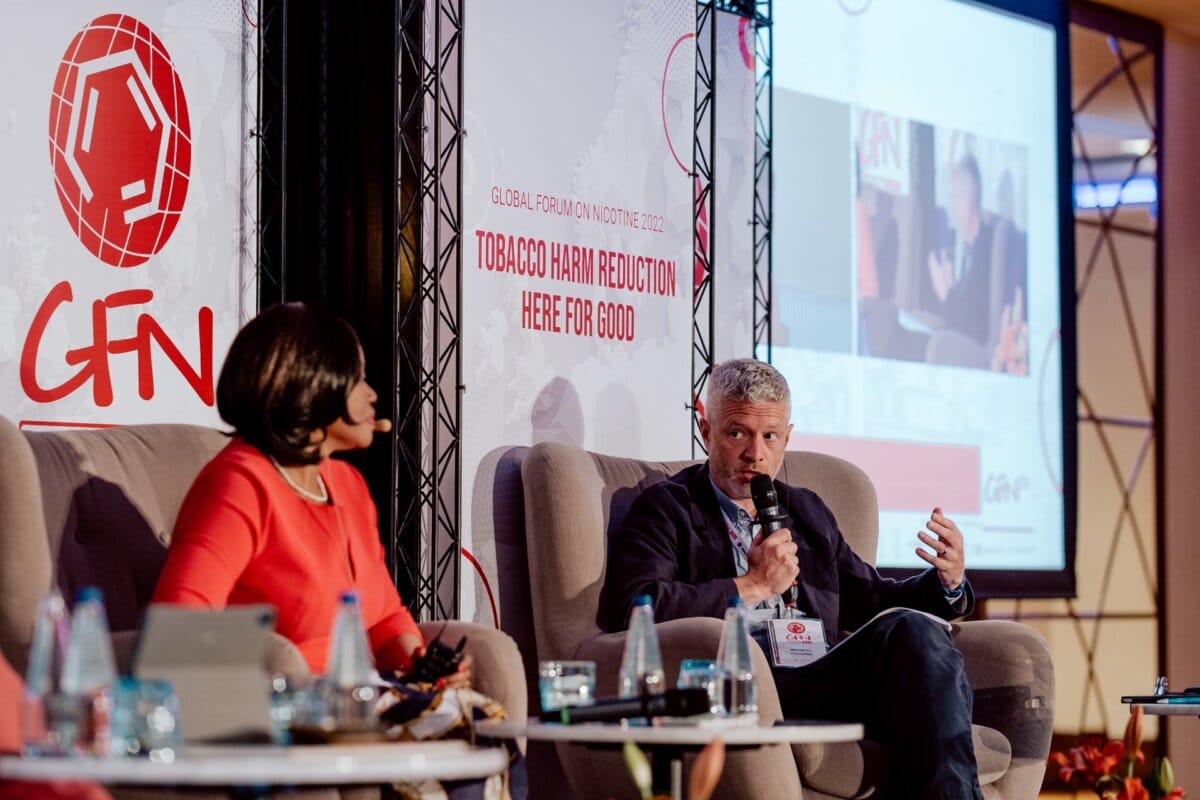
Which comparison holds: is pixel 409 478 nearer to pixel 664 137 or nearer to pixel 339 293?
pixel 339 293

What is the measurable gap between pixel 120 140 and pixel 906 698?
2.09 metres

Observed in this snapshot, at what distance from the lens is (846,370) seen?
18.1 feet

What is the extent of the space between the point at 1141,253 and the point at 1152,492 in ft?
3.78

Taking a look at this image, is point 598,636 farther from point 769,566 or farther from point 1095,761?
point 1095,761

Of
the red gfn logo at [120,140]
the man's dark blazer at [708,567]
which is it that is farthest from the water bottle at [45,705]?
the red gfn logo at [120,140]

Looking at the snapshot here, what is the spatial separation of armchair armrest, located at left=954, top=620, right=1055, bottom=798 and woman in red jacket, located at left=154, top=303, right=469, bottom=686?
5.01ft

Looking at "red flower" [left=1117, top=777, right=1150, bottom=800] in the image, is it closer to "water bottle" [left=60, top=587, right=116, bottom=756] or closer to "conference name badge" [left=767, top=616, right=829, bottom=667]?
"conference name badge" [left=767, top=616, right=829, bottom=667]

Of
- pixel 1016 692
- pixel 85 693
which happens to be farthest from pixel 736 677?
pixel 1016 692

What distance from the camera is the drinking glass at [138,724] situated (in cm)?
Answer: 178

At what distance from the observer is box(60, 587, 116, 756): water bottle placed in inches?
69.9

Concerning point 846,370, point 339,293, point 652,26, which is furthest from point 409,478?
point 846,370

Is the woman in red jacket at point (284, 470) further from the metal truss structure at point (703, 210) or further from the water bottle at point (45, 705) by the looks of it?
the metal truss structure at point (703, 210)

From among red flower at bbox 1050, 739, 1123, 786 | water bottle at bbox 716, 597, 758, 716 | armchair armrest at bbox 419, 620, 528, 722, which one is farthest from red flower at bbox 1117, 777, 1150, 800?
armchair armrest at bbox 419, 620, 528, 722

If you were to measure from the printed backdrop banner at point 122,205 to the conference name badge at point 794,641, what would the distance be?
1.39 metres
